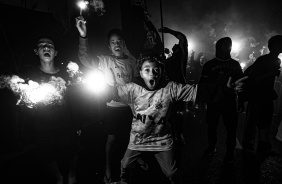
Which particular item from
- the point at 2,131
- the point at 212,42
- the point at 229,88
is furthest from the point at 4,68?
the point at 212,42

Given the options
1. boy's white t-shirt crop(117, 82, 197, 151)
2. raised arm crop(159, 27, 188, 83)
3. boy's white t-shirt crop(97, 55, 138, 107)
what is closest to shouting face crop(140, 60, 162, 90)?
boy's white t-shirt crop(117, 82, 197, 151)

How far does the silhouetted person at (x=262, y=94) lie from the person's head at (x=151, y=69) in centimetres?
259

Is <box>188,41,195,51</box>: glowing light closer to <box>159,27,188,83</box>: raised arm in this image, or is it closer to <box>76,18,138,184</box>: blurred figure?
<box>159,27,188,83</box>: raised arm

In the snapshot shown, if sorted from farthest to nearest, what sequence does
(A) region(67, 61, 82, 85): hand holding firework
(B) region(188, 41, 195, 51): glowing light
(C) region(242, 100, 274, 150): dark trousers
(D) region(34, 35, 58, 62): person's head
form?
(B) region(188, 41, 195, 51): glowing light → (C) region(242, 100, 274, 150): dark trousers → (A) region(67, 61, 82, 85): hand holding firework → (D) region(34, 35, 58, 62): person's head

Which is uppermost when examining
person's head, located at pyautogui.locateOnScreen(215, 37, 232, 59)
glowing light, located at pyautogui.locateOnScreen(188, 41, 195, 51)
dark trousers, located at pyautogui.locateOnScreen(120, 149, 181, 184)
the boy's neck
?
glowing light, located at pyautogui.locateOnScreen(188, 41, 195, 51)

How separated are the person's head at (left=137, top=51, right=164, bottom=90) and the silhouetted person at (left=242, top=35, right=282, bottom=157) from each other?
2.59m

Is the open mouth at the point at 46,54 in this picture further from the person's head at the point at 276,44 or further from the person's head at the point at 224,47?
the person's head at the point at 276,44

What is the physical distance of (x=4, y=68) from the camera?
333 cm

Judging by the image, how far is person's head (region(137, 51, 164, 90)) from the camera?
2.39 m

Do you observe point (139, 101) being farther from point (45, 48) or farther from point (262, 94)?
point (262, 94)

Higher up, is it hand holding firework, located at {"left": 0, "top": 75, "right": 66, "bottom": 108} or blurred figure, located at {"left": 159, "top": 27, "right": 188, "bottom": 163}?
blurred figure, located at {"left": 159, "top": 27, "right": 188, "bottom": 163}

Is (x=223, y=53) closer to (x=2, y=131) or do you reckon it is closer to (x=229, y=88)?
(x=229, y=88)

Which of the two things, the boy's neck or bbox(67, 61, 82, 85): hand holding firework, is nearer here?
the boy's neck

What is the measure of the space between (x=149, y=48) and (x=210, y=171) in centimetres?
393
